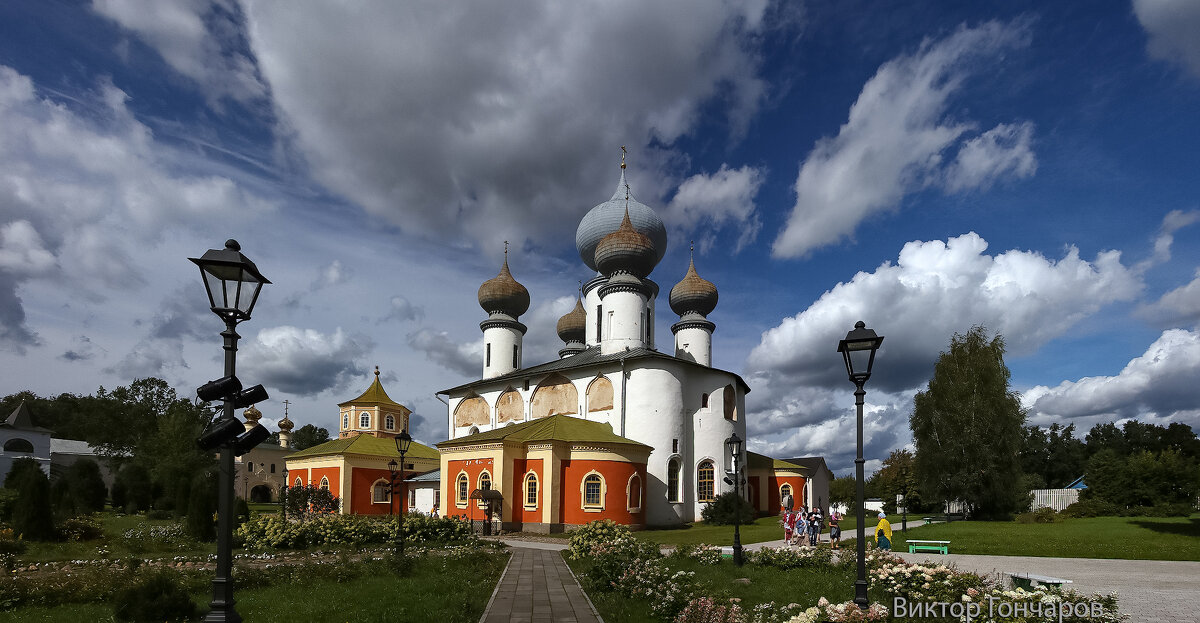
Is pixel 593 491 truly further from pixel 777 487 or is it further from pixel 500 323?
pixel 500 323

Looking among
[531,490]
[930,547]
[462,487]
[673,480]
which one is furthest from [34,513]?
[930,547]

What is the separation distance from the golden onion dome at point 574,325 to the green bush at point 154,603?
37921mm

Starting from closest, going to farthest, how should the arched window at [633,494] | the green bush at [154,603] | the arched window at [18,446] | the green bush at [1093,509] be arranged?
the green bush at [154,603] < the arched window at [633,494] < the green bush at [1093,509] < the arched window at [18,446]

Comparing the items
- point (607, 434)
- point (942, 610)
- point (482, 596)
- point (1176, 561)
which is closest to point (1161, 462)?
point (1176, 561)

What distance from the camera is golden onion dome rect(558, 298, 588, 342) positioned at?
154 ft

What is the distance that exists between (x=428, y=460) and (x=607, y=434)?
63.1 ft

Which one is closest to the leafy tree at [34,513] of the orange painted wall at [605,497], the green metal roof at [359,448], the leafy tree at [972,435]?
the orange painted wall at [605,497]

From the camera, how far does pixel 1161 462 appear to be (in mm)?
33375

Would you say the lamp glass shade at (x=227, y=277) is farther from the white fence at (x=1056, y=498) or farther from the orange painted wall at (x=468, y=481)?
the white fence at (x=1056, y=498)

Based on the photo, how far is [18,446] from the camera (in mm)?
43406

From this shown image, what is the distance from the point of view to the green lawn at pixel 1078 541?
55.1 feet

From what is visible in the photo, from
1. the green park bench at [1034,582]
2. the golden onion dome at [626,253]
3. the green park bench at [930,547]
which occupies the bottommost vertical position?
the green park bench at [930,547]

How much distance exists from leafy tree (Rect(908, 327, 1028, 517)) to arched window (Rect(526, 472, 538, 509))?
18590mm

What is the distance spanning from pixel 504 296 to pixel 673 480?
18.0 meters
